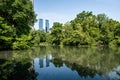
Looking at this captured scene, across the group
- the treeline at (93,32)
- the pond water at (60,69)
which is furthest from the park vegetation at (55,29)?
the pond water at (60,69)

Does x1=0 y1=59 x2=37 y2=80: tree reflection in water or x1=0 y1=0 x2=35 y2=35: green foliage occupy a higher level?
x1=0 y1=0 x2=35 y2=35: green foliage

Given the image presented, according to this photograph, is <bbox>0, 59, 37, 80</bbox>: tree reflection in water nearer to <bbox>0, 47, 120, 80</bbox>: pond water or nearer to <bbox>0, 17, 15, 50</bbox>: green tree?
<bbox>0, 47, 120, 80</bbox>: pond water

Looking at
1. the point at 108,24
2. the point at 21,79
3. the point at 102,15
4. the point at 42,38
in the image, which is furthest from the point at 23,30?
the point at 42,38

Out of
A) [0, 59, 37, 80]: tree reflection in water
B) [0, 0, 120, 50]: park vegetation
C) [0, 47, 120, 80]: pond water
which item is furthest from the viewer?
[0, 0, 120, 50]: park vegetation

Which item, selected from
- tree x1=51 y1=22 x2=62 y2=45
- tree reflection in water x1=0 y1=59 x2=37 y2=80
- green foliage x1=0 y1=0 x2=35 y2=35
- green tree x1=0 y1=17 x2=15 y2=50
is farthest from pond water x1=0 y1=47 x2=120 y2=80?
tree x1=51 y1=22 x2=62 y2=45

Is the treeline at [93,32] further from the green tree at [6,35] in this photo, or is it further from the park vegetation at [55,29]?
the green tree at [6,35]

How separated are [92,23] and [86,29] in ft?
10.1

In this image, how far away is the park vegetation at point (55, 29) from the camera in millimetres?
35719

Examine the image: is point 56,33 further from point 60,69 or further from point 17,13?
point 60,69

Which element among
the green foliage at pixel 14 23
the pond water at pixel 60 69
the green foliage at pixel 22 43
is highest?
the green foliage at pixel 14 23

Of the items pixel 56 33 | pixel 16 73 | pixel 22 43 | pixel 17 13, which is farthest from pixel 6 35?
pixel 56 33

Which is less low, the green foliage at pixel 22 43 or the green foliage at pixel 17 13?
the green foliage at pixel 17 13

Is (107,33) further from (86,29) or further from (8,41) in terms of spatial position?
(8,41)

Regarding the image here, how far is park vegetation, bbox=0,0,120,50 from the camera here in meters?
35.7
